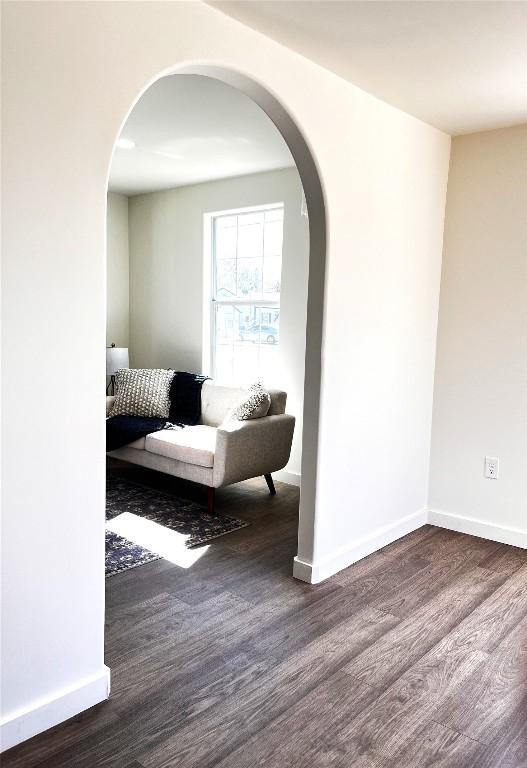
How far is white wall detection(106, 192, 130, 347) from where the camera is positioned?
5.75 m

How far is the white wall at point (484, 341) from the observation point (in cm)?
338

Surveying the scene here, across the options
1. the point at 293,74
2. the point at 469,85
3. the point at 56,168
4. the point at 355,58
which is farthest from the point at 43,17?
the point at 469,85

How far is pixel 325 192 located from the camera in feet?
8.80

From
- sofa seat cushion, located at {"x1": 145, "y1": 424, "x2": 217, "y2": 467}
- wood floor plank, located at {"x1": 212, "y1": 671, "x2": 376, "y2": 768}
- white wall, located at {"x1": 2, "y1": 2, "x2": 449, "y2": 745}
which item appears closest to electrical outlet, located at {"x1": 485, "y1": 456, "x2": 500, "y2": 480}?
sofa seat cushion, located at {"x1": 145, "y1": 424, "x2": 217, "y2": 467}

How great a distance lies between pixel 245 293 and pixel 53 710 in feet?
12.2

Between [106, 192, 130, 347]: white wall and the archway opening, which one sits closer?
the archway opening

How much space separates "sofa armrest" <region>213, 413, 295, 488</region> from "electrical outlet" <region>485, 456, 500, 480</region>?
1334 millimetres

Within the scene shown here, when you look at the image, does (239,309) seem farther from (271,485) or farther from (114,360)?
(271,485)

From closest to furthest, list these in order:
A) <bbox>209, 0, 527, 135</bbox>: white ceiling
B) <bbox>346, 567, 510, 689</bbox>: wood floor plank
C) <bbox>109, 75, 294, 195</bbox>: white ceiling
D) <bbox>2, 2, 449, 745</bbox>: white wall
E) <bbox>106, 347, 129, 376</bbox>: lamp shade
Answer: <bbox>2, 2, 449, 745</bbox>: white wall, <bbox>209, 0, 527, 135</bbox>: white ceiling, <bbox>346, 567, 510, 689</bbox>: wood floor plank, <bbox>109, 75, 294, 195</bbox>: white ceiling, <bbox>106, 347, 129, 376</bbox>: lamp shade

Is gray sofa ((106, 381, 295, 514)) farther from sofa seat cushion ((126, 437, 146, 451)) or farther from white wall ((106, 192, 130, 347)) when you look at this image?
white wall ((106, 192, 130, 347))

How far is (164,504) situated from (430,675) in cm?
223

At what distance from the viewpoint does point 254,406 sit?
403cm

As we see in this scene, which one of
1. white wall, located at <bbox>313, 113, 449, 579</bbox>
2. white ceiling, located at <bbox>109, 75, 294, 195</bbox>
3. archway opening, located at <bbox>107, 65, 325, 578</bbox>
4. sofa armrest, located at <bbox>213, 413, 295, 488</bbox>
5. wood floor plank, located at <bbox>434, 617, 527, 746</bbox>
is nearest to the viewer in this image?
wood floor plank, located at <bbox>434, 617, 527, 746</bbox>

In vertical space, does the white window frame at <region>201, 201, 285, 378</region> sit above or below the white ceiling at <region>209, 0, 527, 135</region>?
below
